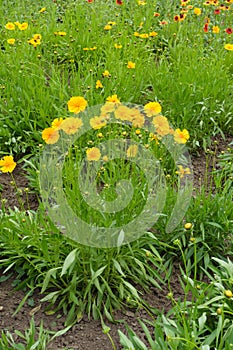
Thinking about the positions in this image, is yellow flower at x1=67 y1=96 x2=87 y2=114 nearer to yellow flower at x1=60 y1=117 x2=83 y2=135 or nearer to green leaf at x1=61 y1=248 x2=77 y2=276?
yellow flower at x1=60 y1=117 x2=83 y2=135

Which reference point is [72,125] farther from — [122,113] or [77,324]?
[77,324]

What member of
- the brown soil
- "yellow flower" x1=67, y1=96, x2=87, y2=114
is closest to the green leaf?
the brown soil

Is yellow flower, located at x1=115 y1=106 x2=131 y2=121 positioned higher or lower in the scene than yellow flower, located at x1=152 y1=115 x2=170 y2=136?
higher

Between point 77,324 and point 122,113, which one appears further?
point 122,113

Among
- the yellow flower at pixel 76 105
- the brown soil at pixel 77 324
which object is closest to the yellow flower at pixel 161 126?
the yellow flower at pixel 76 105

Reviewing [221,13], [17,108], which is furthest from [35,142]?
[221,13]

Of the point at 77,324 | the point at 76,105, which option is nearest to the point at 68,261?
the point at 77,324

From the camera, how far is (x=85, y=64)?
4.07 metres

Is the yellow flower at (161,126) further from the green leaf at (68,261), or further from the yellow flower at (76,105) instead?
the green leaf at (68,261)

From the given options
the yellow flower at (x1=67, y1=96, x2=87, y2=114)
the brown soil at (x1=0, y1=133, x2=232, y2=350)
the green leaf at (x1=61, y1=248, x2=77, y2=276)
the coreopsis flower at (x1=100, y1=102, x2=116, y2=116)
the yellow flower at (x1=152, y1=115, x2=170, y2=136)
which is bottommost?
the brown soil at (x1=0, y1=133, x2=232, y2=350)

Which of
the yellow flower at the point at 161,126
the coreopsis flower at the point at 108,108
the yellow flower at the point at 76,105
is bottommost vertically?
the yellow flower at the point at 161,126

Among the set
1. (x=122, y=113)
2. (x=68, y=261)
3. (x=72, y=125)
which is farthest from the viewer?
(x=122, y=113)

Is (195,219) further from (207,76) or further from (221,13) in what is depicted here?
(221,13)

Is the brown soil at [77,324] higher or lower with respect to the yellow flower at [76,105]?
lower
